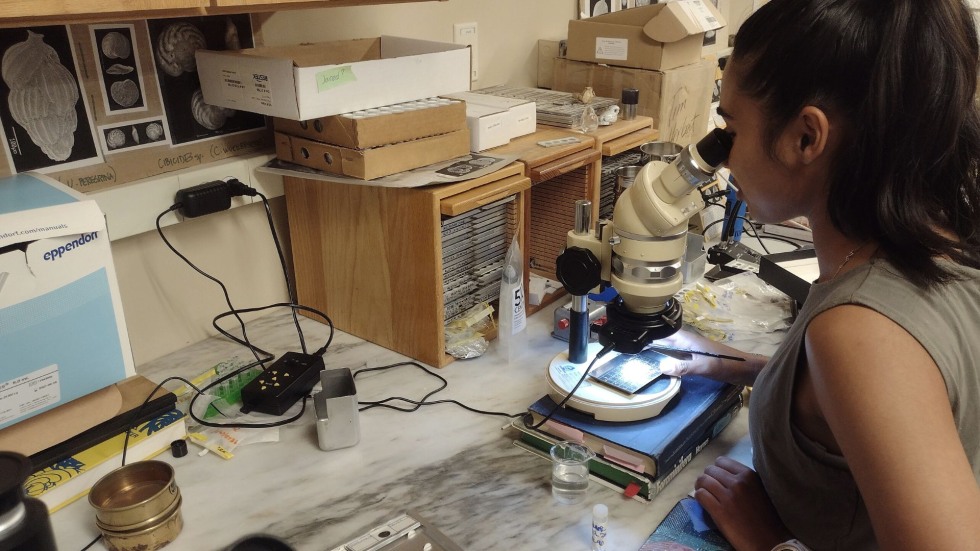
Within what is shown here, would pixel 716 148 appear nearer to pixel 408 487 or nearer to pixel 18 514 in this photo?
pixel 408 487

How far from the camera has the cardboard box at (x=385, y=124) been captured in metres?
1.24

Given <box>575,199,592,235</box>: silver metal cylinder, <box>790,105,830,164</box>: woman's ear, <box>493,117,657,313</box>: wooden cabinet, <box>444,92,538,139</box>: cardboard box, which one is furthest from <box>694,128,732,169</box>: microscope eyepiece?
<box>444,92,538,139</box>: cardboard box

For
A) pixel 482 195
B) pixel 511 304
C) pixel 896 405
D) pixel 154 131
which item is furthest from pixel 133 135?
pixel 896 405

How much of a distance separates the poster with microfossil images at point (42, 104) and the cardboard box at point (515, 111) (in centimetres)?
71

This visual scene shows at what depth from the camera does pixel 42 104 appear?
3.77 ft

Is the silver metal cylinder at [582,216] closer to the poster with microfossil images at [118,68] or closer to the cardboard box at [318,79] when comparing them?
the cardboard box at [318,79]

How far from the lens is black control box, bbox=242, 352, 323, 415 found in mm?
1215

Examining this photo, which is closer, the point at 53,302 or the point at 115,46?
the point at 53,302

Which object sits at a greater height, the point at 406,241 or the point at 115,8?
the point at 115,8

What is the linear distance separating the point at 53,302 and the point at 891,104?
103cm

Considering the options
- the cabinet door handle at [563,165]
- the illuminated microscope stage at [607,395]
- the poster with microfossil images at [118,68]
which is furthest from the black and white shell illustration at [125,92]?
the illuminated microscope stage at [607,395]

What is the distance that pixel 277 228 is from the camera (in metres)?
1.53

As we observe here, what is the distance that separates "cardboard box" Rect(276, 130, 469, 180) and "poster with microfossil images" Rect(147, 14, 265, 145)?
0.13m

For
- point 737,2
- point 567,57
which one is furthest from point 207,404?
point 737,2
